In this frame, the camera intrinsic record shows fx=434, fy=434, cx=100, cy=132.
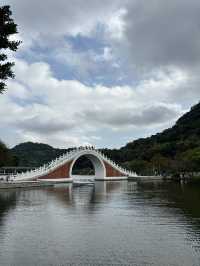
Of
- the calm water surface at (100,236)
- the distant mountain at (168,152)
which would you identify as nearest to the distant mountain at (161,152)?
the distant mountain at (168,152)

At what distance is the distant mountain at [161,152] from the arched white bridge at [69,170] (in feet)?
19.2

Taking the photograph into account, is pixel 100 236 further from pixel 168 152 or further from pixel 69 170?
pixel 168 152

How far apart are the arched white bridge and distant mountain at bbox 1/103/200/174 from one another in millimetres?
5847

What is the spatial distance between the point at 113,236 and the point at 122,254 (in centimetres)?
291

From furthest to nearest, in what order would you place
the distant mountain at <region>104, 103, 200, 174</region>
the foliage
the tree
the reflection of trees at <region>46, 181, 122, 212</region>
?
the distant mountain at <region>104, 103, 200, 174</region>
the foliage
the reflection of trees at <region>46, 181, 122, 212</region>
the tree

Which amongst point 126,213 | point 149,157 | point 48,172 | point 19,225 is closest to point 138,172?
point 149,157

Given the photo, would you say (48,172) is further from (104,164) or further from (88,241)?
(88,241)

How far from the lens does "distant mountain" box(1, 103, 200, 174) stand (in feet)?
237

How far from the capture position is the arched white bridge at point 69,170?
56.7m

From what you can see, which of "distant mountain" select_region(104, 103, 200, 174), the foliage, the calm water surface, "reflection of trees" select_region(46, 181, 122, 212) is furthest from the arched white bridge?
the calm water surface

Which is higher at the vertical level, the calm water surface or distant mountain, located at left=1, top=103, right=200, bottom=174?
distant mountain, located at left=1, top=103, right=200, bottom=174

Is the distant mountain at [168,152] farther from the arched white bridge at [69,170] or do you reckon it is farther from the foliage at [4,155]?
the foliage at [4,155]

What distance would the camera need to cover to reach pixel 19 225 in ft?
61.0

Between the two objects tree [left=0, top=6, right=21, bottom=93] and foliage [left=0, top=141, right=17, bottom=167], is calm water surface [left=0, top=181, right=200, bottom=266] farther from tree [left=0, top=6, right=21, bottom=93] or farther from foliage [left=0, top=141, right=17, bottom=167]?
foliage [left=0, top=141, right=17, bottom=167]
